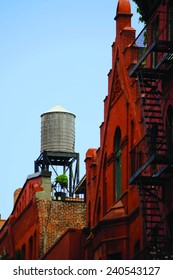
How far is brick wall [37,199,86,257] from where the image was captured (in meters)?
60.9

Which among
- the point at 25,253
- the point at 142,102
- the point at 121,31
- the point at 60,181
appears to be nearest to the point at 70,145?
the point at 60,181

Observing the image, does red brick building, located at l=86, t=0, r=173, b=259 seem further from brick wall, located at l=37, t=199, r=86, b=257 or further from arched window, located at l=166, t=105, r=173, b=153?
brick wall, located at l=37, t=199, r=86, b=257

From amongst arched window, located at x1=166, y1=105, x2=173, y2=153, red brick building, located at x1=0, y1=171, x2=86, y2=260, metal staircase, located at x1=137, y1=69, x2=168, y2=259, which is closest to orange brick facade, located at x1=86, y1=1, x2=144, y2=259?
metal staircase, located at x1=137, y1=69, x2=168, y2=259

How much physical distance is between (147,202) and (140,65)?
4928 mm

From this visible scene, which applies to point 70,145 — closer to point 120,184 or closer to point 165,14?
point 120,184

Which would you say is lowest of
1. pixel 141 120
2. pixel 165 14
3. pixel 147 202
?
pixel 147 202

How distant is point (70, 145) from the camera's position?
2862 inches

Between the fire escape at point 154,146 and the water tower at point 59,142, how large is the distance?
26.6 m

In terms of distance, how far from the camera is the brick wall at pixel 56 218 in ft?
200

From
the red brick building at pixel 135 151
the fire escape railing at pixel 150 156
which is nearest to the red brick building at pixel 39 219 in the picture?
the red brick building at pixel 135 151

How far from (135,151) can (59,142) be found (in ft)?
97.6

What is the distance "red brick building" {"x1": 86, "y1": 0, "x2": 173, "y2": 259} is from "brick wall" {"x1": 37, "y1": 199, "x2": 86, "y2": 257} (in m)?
7.66

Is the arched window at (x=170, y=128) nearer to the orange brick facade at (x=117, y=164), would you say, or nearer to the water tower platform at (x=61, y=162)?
the orange brick facade at (x=117, y=164)

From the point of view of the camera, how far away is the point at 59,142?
72.1m
